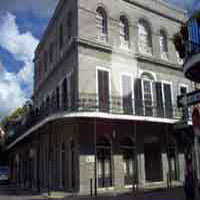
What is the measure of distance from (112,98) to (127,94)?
117cm

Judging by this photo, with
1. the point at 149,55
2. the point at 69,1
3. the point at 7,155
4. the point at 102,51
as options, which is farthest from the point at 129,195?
the point at 7,155

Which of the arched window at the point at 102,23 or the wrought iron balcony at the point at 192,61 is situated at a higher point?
the arched window at the point at 102,23

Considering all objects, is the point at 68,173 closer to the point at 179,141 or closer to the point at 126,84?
the point at 126,84

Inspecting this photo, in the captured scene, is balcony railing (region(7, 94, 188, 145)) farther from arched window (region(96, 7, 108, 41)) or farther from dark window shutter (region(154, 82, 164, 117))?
arched window (region(96, 7, 108, 41))

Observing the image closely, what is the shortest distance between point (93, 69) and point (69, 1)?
173 inches

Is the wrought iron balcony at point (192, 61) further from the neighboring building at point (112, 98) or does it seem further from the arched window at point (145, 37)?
the arched window at point (145, 37)

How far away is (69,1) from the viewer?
50.3 feet

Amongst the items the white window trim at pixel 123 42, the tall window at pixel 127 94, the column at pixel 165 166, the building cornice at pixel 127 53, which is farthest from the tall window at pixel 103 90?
the column at pixel 165 166

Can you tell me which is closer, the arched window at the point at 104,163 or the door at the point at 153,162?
the arched window at the point at 104,163

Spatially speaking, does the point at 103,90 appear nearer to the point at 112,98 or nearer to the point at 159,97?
the point at 112,98

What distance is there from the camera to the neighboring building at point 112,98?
13008 millimetres

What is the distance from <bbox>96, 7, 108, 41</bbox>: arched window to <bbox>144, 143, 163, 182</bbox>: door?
6.45 m

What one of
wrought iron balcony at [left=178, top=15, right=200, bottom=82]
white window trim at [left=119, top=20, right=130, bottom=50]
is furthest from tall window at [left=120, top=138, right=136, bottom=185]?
wrought iron balcony at [left=178, top=15, right=200, bottom=82]

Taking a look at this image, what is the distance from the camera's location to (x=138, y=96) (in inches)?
592
